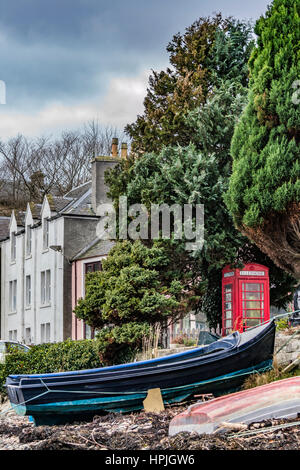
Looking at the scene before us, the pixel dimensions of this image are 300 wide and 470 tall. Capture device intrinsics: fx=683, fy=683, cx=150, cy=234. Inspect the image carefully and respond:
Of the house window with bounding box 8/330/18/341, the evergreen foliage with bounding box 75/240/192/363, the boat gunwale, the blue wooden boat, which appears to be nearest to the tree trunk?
the blue wooden boat

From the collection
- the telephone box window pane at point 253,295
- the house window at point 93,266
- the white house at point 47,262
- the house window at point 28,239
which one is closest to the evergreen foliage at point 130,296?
the telephone box window pane at point 253,295

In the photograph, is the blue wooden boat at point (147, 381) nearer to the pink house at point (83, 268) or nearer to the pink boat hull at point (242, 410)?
the pink boat hull at point (242, 410)

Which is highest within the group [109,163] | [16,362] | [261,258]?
[109,163]

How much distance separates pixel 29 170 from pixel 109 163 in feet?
77.1

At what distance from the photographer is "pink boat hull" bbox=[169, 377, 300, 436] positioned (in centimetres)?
1144

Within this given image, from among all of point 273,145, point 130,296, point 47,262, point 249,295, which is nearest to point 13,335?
point 47,262

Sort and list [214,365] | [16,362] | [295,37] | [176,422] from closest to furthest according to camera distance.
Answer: [176,422] < [214,365] < [295,37] < [16,362]

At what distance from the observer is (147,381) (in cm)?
1441

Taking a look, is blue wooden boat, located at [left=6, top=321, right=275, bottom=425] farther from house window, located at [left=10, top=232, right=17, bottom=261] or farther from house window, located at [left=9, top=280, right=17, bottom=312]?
house window, located at [left=10, top=232, right=17, bottom=261]

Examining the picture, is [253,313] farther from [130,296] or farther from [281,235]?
[281,235]
